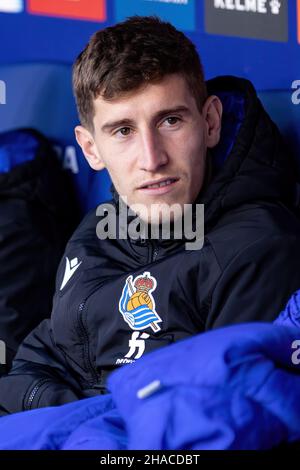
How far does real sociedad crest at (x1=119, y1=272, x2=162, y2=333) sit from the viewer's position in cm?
121

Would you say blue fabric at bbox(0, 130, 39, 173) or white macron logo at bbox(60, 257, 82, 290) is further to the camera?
blue fabric at bbox(0, 130, 39, 173)

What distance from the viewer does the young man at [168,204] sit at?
1.15m

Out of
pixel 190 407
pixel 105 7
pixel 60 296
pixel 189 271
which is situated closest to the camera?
pixel 190 407

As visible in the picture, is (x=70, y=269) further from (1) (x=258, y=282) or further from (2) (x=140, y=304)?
(1) (x=258, y=282)

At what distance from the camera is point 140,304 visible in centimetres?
123

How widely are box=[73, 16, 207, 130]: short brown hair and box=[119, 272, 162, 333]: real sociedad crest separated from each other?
0.26 meters

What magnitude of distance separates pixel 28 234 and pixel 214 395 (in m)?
0.90

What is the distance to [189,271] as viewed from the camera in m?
1.18

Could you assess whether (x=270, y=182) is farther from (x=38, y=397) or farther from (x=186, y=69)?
(x=38, y=397)

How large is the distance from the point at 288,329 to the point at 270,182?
0.41m

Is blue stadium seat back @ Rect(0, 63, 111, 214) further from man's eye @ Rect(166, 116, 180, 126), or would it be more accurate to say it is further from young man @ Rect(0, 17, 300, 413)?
man's eye @ Rect(166, 116, 180, 126)

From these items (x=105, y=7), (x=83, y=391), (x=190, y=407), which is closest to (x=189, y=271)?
(x=83, y=391)

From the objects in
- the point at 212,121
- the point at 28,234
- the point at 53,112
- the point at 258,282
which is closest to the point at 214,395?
the point at 258,282

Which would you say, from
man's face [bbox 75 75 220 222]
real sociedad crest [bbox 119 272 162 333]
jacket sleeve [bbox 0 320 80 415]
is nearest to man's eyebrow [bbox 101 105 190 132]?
man's face [bbox 75 75 220 222]
